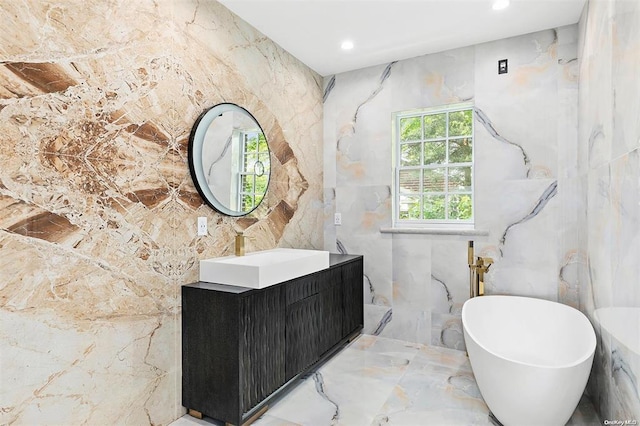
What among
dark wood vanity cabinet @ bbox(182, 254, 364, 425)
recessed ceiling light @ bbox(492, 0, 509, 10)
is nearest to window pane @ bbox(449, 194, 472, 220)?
recessed ceiling light @ bbox(492, 0, 509, 10)

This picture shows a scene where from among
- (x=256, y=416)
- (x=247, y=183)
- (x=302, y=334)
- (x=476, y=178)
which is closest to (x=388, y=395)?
(x=302, y=334)

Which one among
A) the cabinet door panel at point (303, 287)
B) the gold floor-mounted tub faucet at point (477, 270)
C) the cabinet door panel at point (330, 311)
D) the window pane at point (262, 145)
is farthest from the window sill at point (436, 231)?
the window pane at point (262, 145)

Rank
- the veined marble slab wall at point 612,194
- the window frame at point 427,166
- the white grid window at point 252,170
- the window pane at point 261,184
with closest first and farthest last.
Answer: the veined marble slab wall at point 612,194, the white grid window at point 252,170, the window pane at point 261,184, the window frame at point 427,166

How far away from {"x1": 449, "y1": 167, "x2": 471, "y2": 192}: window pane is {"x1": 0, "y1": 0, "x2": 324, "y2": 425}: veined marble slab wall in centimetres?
206

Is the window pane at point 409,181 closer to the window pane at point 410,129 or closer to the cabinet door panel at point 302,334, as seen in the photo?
the window pane at point 410,129

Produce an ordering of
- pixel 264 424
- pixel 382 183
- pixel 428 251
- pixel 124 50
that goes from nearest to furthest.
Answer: pixel 124 50 < pixel 264 424 < pixel 428 251 < pixel 382 183

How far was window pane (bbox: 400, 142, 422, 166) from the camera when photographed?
11.4ft

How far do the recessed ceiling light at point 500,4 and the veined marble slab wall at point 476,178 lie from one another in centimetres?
54

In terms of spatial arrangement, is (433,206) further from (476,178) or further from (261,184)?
(261,184)

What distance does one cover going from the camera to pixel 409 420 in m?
2.13

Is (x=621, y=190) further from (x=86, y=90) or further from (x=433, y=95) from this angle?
(x=86, y=90)

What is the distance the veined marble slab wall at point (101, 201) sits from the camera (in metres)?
1.48

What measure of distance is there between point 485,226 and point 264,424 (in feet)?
7.61

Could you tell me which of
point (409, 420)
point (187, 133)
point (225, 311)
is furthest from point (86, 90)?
point (409, 420)
